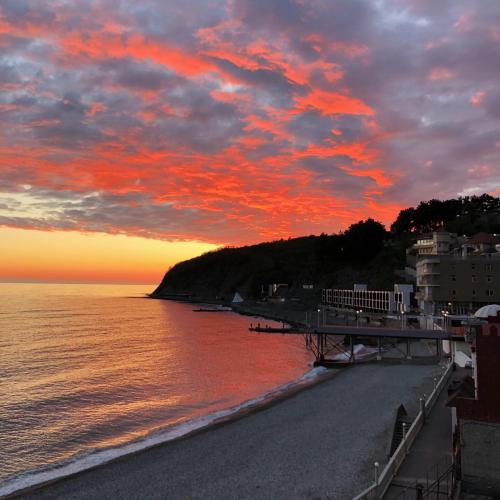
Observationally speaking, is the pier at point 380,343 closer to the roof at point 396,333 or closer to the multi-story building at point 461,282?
the roof at point 396,333

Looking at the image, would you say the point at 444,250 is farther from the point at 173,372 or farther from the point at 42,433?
the point at 42,433

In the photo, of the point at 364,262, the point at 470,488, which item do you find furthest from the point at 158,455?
the point at 364,262


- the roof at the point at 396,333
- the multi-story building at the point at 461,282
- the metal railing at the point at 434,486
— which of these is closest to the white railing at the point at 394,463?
the metal railing at the point at 434,486

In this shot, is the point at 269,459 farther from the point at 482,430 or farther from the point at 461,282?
the point at 461,282

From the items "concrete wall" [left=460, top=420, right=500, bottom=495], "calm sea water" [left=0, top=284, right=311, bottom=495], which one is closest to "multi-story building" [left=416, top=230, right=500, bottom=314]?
"calm sea water" [left=0, top=284, right=311, bottom=495]

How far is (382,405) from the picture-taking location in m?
37.6

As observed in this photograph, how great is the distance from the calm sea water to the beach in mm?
3036

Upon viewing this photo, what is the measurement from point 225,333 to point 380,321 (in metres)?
34.3

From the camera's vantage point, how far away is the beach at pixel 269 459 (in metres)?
23.2

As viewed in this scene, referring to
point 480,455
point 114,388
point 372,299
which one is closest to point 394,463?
point 480,455

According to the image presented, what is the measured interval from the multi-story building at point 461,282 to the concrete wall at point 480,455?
75456 mm

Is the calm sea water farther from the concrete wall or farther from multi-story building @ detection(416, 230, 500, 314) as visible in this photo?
multi-story building @ detection(416, 230, 500, 314)

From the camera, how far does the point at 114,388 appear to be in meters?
50.2

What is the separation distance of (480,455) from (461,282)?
7695 centimetres
